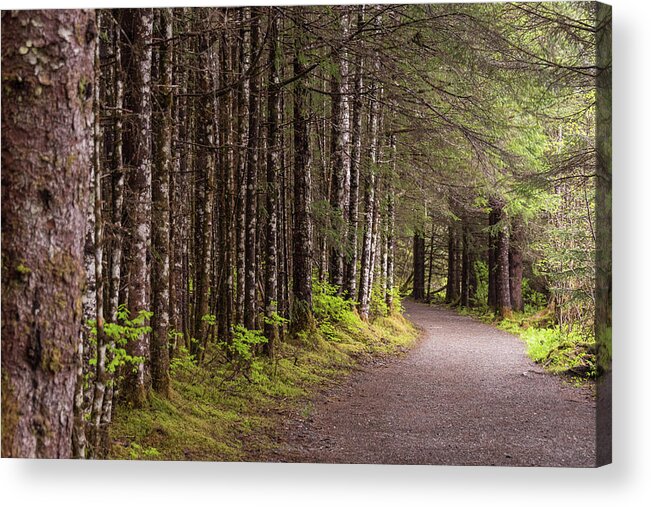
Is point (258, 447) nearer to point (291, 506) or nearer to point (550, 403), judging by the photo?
point (291, 506)

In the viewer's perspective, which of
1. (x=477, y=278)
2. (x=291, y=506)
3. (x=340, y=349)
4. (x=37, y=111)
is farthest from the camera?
(x=477, y=278)

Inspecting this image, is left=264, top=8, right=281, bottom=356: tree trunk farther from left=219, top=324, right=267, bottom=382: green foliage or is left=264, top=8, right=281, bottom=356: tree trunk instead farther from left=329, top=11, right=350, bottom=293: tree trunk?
left=329, top=11, right=350, bottom=293: tree trunk

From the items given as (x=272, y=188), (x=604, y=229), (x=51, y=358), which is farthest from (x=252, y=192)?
(x=51, y=358)

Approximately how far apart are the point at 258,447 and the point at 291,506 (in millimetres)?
639

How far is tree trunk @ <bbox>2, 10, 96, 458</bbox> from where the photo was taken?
3949 mm

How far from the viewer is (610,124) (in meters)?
5.68

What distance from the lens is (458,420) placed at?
19.6ft

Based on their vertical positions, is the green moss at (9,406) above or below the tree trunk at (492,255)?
below

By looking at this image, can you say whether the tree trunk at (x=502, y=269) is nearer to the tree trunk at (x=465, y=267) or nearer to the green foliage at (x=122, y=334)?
the tree trunk at (x=465, y=267)

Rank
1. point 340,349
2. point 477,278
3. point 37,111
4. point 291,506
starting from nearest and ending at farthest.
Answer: point 37,111
point 291,506
point 340,349
point 477,278

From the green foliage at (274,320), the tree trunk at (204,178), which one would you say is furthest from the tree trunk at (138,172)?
the green foliage at (274,320)

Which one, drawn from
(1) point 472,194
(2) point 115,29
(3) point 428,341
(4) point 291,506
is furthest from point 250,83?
(4) point 291,506

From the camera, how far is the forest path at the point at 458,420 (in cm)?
571

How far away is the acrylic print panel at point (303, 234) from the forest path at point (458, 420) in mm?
19
